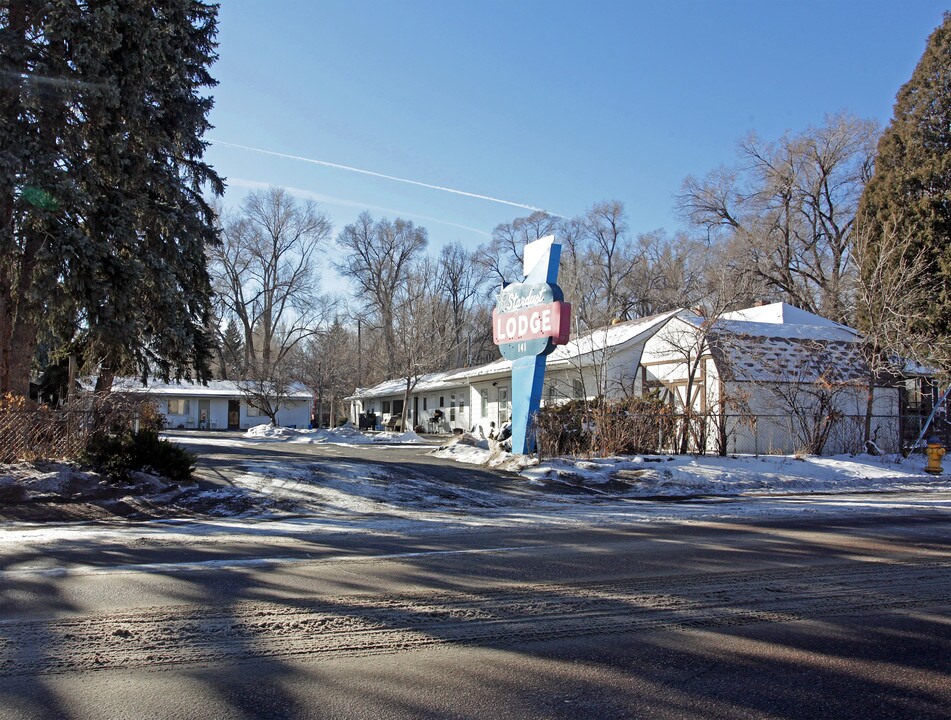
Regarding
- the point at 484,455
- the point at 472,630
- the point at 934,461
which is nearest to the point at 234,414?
the point at 484,455

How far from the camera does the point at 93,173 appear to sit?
1441 centimetres

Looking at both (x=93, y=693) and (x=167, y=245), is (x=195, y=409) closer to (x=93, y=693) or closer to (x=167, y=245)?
(x=167, y=245)

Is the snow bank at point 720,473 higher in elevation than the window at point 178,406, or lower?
lower

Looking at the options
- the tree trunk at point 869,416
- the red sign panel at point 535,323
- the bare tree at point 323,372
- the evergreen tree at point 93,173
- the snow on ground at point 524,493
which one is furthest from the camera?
the bare tree at point 323,372

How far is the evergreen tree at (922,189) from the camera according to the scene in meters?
24.0

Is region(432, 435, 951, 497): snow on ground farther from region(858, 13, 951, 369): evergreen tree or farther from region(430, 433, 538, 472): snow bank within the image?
region(858, 13, 951, 369): evergreen tree

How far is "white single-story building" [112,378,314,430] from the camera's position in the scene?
167 feet

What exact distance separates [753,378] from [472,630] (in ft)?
57.6

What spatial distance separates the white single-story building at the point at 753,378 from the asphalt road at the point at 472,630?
11726mm

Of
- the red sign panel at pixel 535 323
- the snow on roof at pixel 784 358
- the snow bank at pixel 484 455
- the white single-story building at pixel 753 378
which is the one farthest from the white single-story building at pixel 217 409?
the snow on roof at pixel 784 358

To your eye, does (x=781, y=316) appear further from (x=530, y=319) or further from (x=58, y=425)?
(x=58, y=425)

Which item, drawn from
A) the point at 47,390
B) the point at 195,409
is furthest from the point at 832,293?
the point at 195,409

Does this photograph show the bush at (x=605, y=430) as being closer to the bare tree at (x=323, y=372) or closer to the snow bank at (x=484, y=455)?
the snow bank at (x=484, y=455)

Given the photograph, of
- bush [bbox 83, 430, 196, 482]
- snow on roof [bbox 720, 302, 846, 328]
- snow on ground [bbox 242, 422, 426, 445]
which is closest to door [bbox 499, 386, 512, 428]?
snow on ground [bbox 242, 422, 426, 445]
